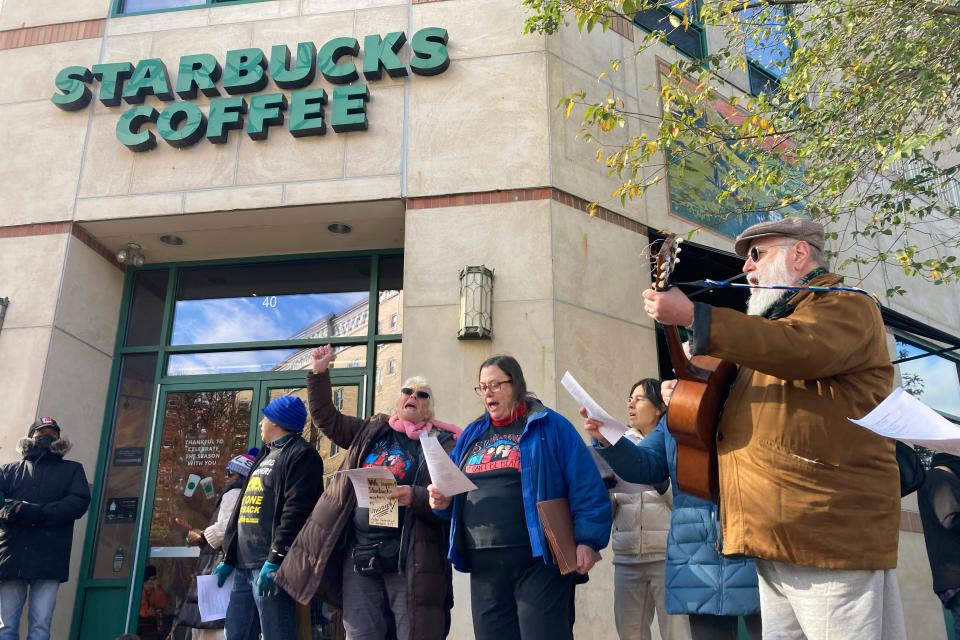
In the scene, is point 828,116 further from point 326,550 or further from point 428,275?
point 326,550

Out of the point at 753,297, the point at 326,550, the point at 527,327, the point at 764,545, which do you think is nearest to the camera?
the point at 764,545

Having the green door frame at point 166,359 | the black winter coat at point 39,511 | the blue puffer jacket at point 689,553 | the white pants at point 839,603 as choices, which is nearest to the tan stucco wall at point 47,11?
the green door frame at point 166,359

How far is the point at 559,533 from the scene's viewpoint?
12.9 ft

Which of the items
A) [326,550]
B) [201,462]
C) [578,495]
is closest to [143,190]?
[201,462]

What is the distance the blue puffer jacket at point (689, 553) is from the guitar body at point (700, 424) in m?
0.66

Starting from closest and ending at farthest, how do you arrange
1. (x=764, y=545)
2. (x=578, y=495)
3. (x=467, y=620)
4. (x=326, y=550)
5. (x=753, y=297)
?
(x=764, y=545)
(x=753, y=297)
(x=578, y=495)
(x=326, y=550)
(x=467, y=620)

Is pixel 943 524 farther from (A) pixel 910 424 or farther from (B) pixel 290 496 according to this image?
(B) pixel 290 496

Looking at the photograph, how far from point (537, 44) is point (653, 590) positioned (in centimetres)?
599

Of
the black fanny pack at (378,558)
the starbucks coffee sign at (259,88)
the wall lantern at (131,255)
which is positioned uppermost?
the starbucks coffee sign at (259,88)

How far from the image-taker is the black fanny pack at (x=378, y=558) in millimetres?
4746

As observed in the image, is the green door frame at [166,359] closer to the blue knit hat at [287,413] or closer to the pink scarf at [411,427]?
the blue knit hat at [287,413]

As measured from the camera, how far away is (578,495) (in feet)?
13.6

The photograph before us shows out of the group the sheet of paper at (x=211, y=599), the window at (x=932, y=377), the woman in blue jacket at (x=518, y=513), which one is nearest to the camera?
the woman in blue jacket at (x=518, y=513)

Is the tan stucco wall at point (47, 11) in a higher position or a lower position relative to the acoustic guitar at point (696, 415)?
higher
